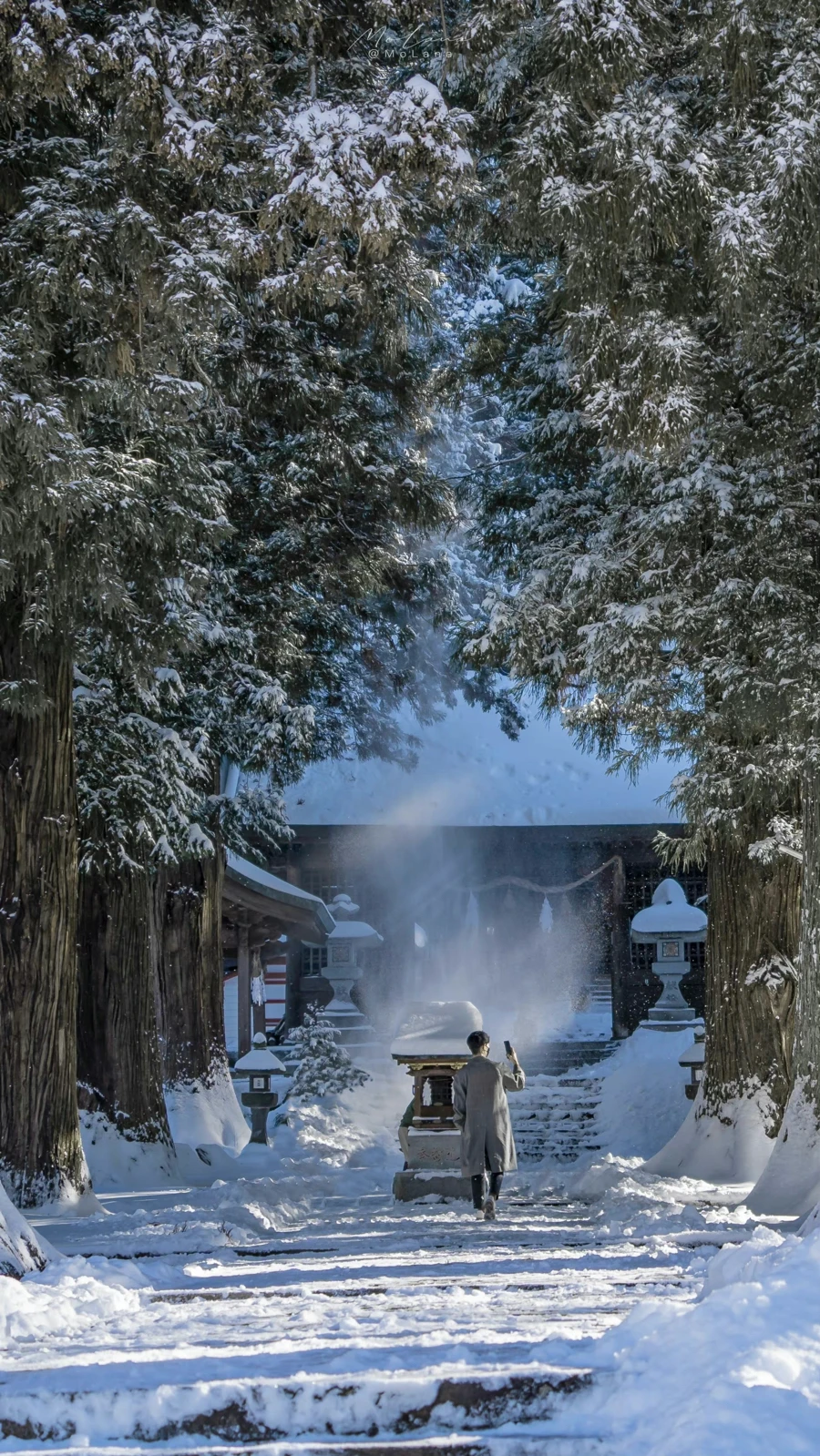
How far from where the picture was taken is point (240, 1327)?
4836mm

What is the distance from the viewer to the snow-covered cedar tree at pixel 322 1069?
73.5ft

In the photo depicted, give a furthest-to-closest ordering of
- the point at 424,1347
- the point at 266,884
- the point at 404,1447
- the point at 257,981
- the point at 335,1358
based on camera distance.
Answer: the point at 257,981, the point at 266,884, the point at 424,1347, the point at 335,1358, the point at 404,1447

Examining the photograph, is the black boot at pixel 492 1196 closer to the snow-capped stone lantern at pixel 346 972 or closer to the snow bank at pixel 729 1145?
the snow bank at pixel 729 1145

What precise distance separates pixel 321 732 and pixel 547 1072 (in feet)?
26.0

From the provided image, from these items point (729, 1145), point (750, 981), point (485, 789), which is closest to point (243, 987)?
point (485, 789)

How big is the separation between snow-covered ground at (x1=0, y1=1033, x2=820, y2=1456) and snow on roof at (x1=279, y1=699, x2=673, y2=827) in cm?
2129

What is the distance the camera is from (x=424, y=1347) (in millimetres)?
4250

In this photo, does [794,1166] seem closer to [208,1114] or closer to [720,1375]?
[720,1375]

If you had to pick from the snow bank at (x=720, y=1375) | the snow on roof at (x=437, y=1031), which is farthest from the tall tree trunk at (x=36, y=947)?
the snow bank at (x=720, y=1375)

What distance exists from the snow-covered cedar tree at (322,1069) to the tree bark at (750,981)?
33.5ft

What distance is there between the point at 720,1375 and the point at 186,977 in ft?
51.7

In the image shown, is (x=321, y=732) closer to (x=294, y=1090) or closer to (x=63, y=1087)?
(x=294, y=1090)

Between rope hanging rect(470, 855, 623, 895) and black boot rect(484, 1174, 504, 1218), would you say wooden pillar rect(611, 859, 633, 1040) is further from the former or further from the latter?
black boot rect(484, 1174, 504, 1218)

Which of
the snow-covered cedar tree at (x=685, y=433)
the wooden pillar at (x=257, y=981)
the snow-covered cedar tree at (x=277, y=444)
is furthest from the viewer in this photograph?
the wooden pillar at (x=257, y=981)
